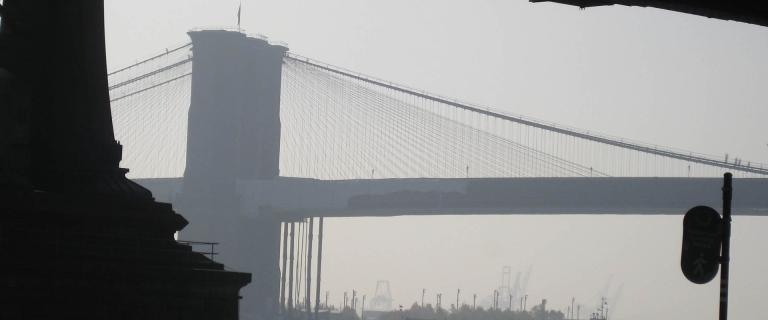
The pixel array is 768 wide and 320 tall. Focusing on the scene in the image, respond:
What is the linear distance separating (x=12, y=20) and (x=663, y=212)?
9193 centimetres

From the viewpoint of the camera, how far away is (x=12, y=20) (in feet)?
117

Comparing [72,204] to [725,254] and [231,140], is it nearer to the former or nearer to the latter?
[725,254]

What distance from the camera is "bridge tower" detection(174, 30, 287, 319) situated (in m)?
138

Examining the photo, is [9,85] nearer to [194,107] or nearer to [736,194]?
[736,194]

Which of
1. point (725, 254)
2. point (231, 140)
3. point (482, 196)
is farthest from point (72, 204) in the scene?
point (231, 140)

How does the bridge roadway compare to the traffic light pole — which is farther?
the bridge roadway

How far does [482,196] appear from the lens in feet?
423

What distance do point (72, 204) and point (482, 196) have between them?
9346cm

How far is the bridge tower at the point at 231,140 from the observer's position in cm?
13812

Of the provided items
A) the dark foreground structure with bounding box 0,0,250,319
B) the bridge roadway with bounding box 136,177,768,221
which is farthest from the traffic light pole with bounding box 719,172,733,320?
the bridge roadway with bounding box 136,177,768,221

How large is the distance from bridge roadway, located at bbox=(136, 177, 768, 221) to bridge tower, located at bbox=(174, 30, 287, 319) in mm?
1745

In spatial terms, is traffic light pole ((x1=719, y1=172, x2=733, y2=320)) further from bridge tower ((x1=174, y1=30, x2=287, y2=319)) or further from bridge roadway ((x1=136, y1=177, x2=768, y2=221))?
Result: bridge tower ((x1=174, y1=30, x2=287, y2=319))

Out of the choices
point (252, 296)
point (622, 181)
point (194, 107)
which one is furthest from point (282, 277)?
point (622, 181)

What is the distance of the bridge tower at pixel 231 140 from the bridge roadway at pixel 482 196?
5.72 feet
